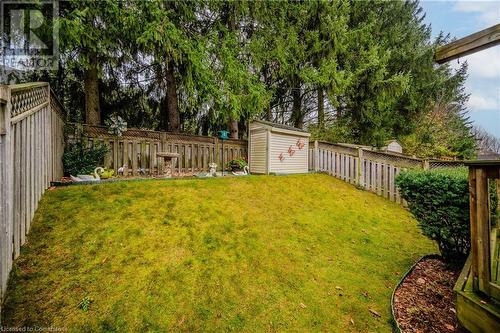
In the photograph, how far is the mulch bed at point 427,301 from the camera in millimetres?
2518

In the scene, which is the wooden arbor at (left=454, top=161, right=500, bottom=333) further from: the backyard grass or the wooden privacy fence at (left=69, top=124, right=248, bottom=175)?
the wooden privacy fence at (left=69, top=124, right=248, bottom=175)

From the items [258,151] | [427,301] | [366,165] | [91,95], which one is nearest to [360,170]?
[366,165]

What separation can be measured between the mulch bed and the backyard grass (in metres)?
0.18

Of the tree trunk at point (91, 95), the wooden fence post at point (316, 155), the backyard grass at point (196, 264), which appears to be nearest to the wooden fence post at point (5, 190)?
the backyard grass at point (196, 264)

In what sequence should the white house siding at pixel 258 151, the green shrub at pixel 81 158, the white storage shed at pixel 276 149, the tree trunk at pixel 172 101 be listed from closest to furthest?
the green shrub at pixel 81 158 < the white storage shed at pixel 276 149 < the white house siding at pixel 258 151 < the tree trunk at pixel 172 101

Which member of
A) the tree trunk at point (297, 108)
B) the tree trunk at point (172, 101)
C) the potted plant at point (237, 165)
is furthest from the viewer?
the tree trunk at point (297, 108)

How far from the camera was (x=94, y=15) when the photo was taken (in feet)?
20.7

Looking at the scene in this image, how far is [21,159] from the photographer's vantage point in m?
2.73

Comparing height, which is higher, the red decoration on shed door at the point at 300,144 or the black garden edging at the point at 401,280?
the red decoration on shed door at the point at 300,144

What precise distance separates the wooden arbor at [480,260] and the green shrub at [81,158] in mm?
7280

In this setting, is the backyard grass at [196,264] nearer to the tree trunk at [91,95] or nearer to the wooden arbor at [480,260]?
the wooden arbor at [480,260]

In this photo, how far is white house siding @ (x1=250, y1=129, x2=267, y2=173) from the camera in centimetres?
819

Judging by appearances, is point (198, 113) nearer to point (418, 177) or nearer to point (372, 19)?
point (418, 177)

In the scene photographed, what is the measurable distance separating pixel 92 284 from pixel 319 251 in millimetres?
3287
